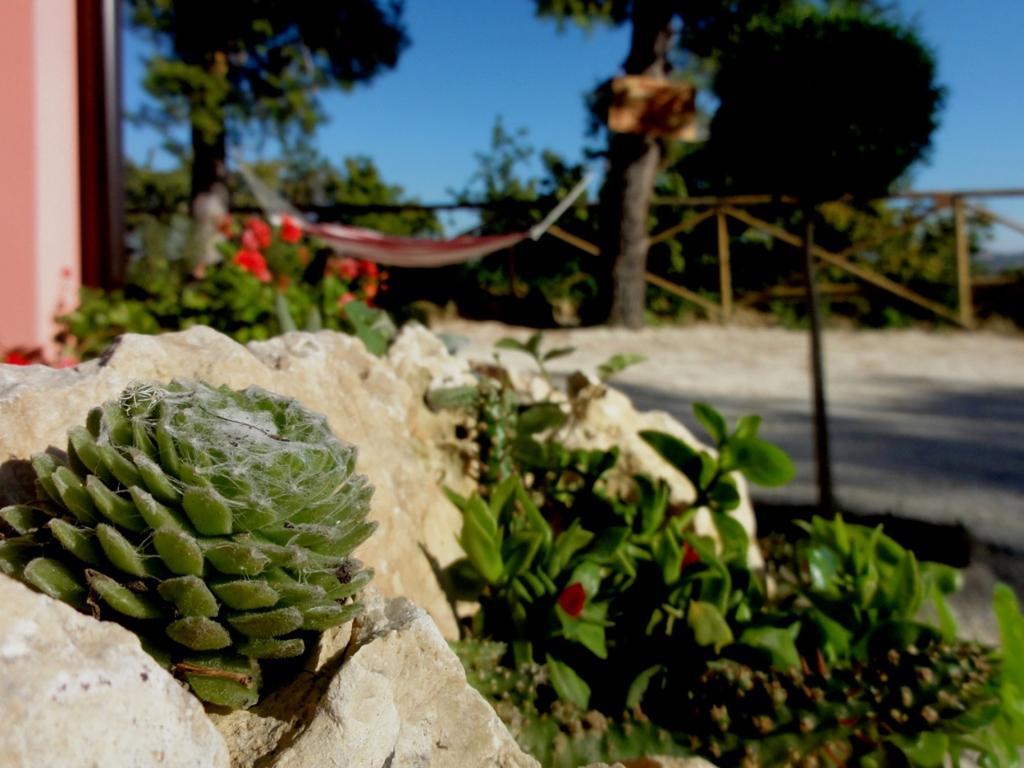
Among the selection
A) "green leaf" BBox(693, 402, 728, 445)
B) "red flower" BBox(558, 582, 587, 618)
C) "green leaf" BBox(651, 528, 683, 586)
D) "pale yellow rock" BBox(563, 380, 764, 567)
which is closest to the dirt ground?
"pale yellow rock" BBox(563, 380, 764, 567)

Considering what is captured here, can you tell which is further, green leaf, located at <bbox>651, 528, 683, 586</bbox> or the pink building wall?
the pink building wall

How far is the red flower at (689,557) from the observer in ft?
6.65

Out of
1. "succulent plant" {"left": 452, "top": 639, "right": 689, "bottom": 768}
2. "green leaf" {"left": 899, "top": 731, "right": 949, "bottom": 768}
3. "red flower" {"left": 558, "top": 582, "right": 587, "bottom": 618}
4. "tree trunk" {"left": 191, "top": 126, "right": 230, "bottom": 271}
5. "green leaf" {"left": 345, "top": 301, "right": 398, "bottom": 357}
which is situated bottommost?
"green leaf" {"left": 899, "top": 731, "right": 949, "bottom": 768}

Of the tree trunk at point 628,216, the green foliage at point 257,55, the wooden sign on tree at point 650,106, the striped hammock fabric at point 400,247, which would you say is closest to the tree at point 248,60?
the green foliage at point 257,55

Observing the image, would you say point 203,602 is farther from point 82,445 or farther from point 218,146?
point 218,146

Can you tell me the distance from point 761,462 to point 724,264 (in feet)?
29.8

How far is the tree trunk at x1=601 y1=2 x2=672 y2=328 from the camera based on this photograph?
9.85 meters

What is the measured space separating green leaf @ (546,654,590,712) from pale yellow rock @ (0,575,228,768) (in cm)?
97

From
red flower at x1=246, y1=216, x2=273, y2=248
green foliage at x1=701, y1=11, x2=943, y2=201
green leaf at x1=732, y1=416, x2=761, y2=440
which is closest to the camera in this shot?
green leaf at x1=732, y1=416, x2=761, y2=440

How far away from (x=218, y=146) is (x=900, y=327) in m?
8.01

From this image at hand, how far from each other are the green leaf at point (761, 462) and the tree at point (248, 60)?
7.06 metres

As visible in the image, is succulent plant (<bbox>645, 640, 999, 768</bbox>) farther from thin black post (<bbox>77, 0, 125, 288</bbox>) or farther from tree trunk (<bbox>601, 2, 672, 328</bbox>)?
tree trunk (<bbox>601, 2, 672, 328</bbox>)

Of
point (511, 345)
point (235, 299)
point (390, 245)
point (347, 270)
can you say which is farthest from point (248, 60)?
point (511, 345)

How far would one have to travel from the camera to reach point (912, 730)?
1.75m
